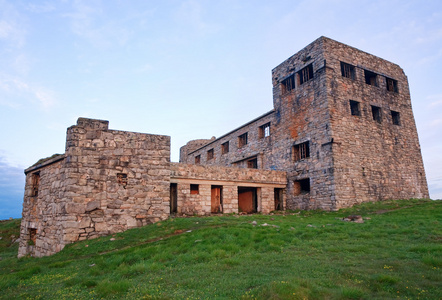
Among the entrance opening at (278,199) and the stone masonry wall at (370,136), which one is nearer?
the stone masonry wall at (370,136)

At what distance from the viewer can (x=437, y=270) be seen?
18.3 ft

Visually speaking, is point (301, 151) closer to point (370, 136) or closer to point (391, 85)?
point (370, 136)

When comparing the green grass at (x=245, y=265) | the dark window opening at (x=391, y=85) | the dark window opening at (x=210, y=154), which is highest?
the dark window opening at (x=391, y=85)

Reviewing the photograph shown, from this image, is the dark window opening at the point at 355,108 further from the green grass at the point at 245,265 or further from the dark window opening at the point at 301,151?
the green grass at the point at 245,265

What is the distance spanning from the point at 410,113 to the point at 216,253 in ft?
72.0

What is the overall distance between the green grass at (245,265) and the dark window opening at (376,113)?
446 inches

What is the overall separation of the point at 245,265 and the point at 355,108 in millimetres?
17073

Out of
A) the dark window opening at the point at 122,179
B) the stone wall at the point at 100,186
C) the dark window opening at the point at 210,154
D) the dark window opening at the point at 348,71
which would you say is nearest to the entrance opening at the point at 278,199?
A: the dark window opening at the point at 348,71

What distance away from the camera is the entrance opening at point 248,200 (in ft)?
67.7

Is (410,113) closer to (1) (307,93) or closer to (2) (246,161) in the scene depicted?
(1) (307,93)

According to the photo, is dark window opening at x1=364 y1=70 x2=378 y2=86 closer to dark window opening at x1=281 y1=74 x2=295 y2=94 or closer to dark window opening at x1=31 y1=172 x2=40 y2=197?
dark window opening at x1=281 y1=74 x2=295 y2=94

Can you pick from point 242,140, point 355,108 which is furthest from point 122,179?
point 355,108

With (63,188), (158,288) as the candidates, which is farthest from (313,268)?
(63,188)

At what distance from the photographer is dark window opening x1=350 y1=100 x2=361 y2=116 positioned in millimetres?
20016
